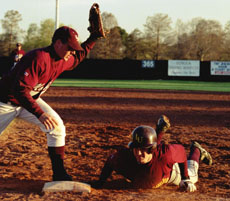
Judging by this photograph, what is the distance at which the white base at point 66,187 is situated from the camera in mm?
3527

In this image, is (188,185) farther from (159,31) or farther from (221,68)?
(159,31)

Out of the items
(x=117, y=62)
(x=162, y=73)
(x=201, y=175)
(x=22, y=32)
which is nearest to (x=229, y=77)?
(x=162, y=73)

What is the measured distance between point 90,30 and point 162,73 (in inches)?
1011

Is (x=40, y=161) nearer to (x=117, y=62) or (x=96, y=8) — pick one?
(x=96, y=8)

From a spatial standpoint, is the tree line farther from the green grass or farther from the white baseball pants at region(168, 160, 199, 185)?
the white baseball pants at region(168, 160, 199, 185)

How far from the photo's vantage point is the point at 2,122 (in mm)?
3838

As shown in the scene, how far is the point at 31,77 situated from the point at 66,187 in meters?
1.18

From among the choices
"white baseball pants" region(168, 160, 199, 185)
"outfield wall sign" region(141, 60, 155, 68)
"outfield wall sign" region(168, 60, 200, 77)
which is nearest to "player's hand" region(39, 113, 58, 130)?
"white baseball pants" region(168, 160, 199, 185)

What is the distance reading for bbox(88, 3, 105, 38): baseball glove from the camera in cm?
444

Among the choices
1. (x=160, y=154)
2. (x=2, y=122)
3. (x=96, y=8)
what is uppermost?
(x=96, y=8)

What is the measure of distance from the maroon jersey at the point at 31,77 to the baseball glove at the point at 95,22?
73 centimetres

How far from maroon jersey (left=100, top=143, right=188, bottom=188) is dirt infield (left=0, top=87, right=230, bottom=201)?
15 cm

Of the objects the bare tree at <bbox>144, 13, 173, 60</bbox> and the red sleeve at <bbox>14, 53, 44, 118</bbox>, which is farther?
the bare tree at <bbox>144, 13, 173, 60</bbox>

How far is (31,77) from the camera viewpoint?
11.3ft
